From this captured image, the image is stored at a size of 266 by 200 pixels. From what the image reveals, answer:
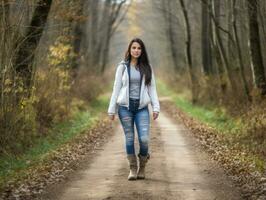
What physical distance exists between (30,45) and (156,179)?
20.1 feet

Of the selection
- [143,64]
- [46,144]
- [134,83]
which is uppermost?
[143,64]

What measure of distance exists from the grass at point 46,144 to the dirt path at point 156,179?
1.13 metres

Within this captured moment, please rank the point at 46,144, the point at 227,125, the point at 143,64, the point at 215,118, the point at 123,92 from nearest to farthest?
the point at 123,92, the point at 143,64, the point at 46,144, the point at 227,125, the point at 215,118

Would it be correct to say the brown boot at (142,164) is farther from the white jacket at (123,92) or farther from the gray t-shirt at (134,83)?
the gray t-shirt at (134,83)

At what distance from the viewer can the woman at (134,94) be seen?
9188 millimetres

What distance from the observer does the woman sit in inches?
362

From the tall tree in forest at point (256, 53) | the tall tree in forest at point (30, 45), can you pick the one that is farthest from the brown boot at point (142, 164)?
the tall tree in forest at point (256, 53)

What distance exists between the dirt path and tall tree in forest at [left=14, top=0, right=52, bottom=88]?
105 inches

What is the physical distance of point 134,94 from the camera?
30.2 feet

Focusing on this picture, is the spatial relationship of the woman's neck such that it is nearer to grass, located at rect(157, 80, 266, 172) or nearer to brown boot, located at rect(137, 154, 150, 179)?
brown boot, located at rect(137, 154, 150, 179)

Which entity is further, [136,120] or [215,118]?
[215,118]

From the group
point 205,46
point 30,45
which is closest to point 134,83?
point 30,45

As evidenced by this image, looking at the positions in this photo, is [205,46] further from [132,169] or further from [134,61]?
[132,169]

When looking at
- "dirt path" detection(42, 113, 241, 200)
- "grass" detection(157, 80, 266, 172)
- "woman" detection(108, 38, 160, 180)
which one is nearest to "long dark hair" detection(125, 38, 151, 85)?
"woman" detection(108, 38, 160, 180)
